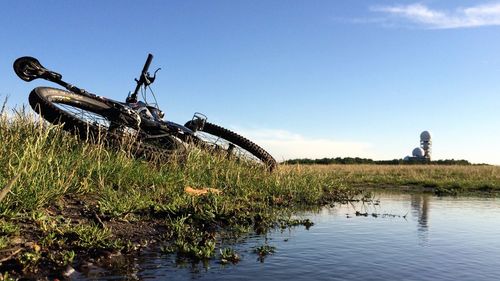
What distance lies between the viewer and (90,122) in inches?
431

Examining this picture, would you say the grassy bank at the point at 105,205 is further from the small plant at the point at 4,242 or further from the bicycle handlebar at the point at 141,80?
the bicycle handlebar at the point at 141,80

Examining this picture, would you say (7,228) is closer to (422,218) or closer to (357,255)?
(357,255)

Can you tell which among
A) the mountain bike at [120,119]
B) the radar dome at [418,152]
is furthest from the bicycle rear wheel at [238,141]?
the radar dome at [418,152]

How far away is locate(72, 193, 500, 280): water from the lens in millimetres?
5223

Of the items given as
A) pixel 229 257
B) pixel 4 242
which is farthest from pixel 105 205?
pixel 229 257

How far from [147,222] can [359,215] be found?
5.70 metres

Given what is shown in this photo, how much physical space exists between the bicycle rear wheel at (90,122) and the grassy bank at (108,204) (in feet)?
0.97

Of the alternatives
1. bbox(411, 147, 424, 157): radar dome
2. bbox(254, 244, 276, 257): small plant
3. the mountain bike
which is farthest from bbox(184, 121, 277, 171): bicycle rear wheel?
bbox(411, 147, 424, 157): radar dome

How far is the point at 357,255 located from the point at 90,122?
7239 mm

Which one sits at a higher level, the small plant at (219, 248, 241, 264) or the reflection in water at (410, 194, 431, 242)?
the reflection in water at (410, 194, 431, 242)

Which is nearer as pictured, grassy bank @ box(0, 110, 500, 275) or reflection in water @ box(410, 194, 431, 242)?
grassy bank @ box(0, 110, 500, 275)

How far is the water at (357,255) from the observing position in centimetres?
522

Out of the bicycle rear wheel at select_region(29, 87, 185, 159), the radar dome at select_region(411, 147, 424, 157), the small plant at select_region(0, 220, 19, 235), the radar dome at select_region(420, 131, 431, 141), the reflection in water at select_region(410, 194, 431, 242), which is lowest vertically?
the reflection in water at select_region(410, 194, 431, 242)

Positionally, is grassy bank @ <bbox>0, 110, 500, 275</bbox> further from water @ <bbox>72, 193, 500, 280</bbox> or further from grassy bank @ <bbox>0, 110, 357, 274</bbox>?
water @ <bbox>72, 193, 500, 280</bbox>
